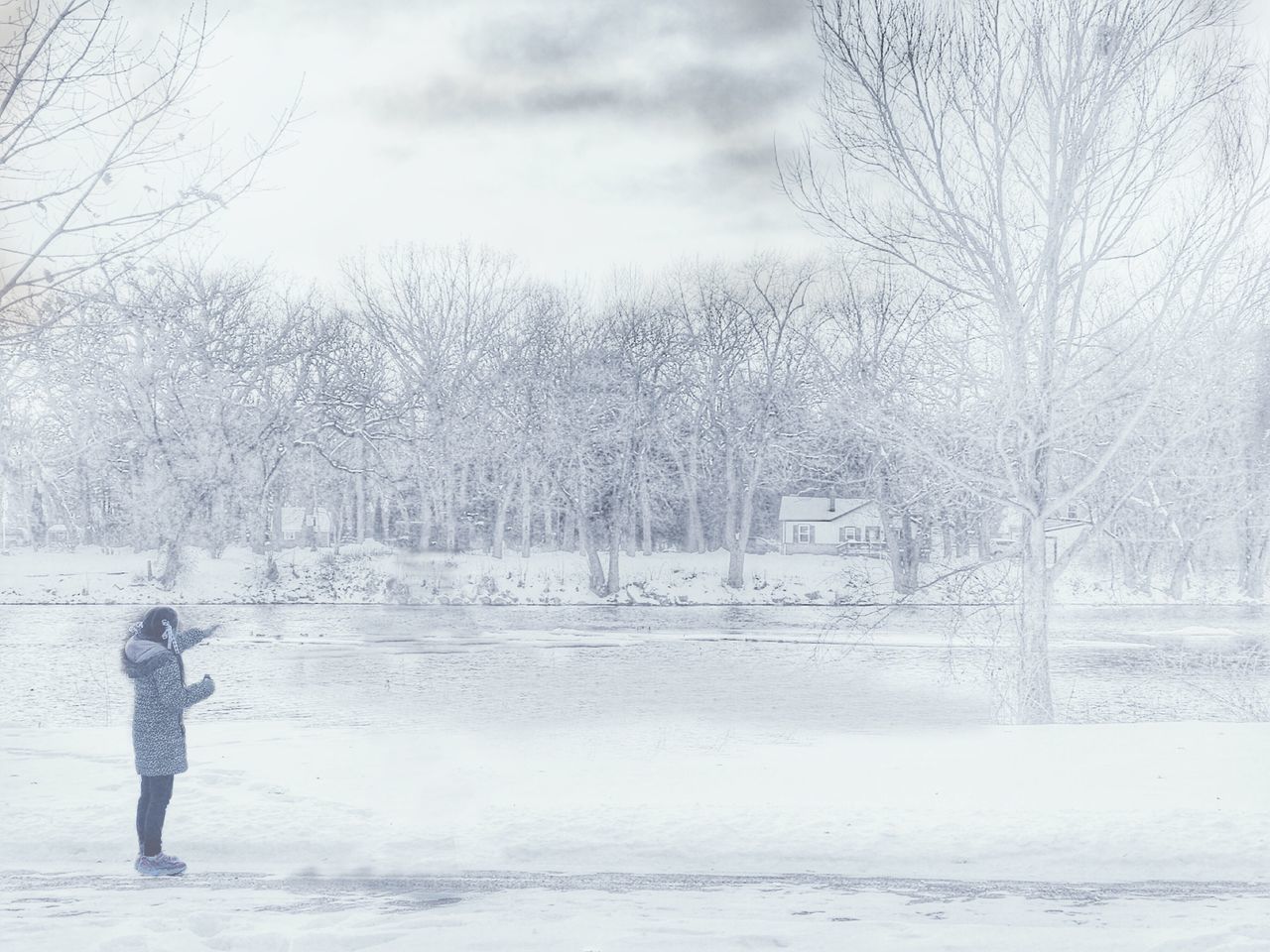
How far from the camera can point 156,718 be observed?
755 cm

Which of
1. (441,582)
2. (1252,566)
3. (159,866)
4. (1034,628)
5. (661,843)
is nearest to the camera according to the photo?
(159,866)

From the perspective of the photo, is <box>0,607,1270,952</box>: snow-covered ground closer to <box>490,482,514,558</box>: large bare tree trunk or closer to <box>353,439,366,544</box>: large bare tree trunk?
<box>490,482,514,558</box>: large bare tree trunk

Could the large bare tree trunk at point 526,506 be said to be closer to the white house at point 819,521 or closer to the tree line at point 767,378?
the tree line at point 767,378

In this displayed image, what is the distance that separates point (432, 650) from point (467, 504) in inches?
869

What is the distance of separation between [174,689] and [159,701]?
0.41 ft

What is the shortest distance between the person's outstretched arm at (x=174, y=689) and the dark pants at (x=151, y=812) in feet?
1.56

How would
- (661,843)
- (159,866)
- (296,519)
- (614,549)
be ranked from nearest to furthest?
(159,866) → (661,843) → (614,549) → (296,519)

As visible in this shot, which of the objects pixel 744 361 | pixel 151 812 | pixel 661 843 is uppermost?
pixel 744 361

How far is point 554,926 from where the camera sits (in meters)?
6.34

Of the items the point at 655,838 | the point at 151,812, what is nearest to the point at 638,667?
the point at 655,838

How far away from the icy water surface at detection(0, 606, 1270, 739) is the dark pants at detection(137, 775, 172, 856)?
8241 millimetres

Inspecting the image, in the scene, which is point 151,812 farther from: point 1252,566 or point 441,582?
point 1252,566

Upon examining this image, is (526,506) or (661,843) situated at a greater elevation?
(526,506)

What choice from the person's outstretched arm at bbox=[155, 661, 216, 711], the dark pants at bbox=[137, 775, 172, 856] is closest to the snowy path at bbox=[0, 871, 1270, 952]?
the dark pants at bbox=[137, 775, 172, 856]
